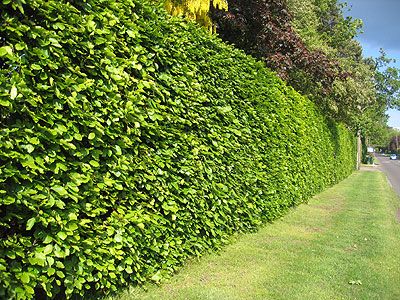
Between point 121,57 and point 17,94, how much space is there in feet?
4.35

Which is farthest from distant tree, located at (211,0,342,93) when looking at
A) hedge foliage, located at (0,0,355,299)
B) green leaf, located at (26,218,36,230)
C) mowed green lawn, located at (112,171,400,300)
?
green leaf, located at (26,218,36,230)

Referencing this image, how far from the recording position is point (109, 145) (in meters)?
3.57

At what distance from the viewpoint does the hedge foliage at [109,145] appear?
279cm

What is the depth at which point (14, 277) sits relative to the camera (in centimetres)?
277

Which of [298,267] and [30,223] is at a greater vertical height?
[30,223]

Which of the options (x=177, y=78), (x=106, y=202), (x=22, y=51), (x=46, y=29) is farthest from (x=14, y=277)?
(x=177, y=78)

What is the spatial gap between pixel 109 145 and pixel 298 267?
130 inches

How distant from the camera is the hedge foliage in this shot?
279 cm

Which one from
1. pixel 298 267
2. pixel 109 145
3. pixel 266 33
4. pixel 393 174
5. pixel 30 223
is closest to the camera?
pixel 30 223

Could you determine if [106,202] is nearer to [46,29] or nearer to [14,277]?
[14,277]

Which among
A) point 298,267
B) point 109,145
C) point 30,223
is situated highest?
point 109,145

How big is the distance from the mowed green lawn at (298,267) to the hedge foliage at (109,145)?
0.29 m

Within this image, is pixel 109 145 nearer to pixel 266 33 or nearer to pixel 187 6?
pixel 187 6

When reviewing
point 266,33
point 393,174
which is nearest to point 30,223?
point 266,33
